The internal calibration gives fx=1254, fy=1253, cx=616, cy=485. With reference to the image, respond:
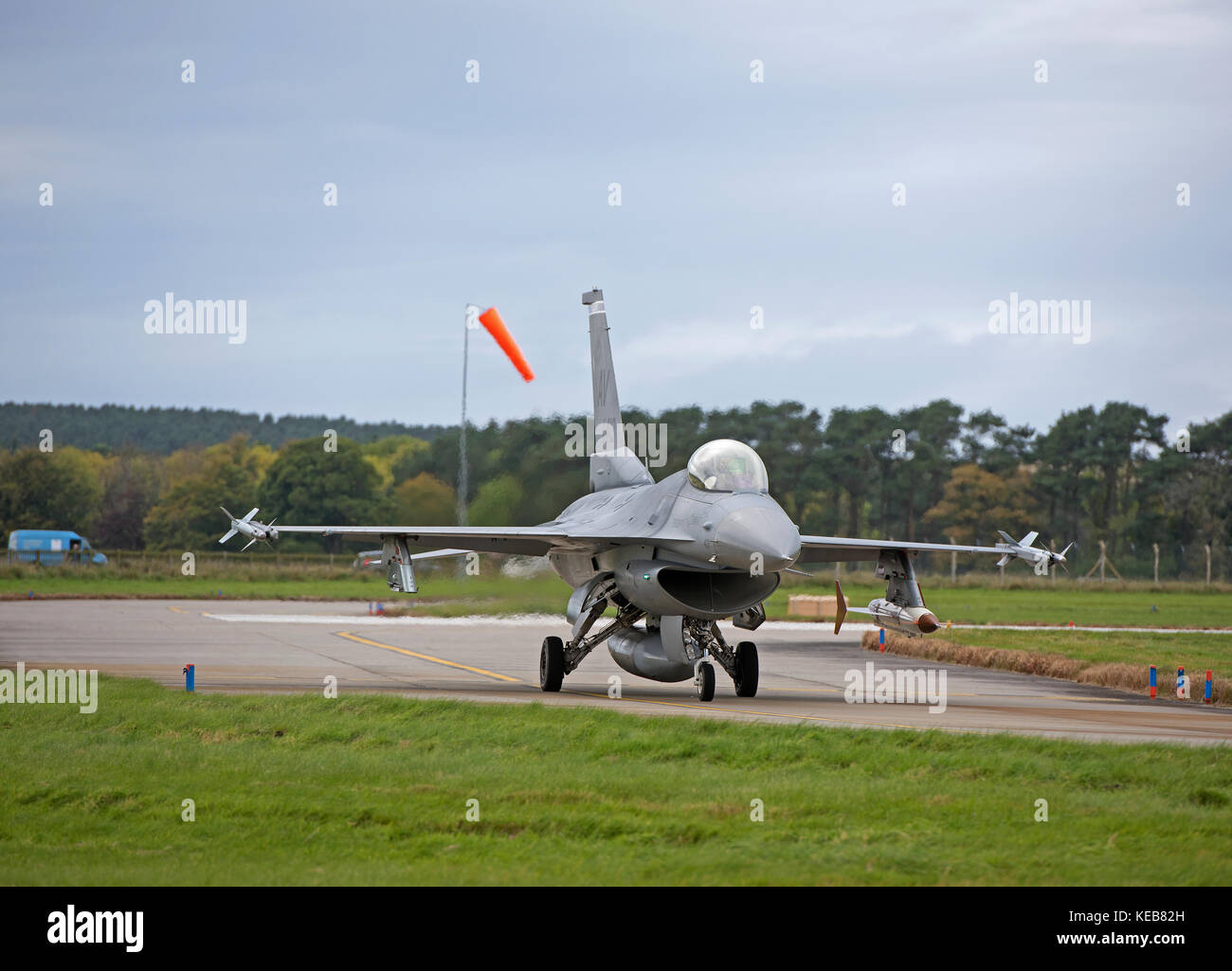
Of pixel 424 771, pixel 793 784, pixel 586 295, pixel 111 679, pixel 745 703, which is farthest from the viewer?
pixel 586 295

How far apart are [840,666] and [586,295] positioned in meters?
8.77

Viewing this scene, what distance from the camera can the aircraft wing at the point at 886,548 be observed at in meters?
19.1

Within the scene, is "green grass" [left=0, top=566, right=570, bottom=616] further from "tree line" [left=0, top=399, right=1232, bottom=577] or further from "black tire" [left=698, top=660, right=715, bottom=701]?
"black tire" [left=698, top=660, right=715, bottom=701]

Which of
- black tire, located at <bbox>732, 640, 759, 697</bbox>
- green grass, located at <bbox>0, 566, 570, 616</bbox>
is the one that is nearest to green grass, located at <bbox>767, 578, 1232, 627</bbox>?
green grass, located at <bbox>0, 566, 570, 616</bbox>

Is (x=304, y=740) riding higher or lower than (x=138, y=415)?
lower

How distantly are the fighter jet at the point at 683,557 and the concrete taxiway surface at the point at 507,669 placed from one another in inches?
26.3

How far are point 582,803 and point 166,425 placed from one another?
17503cm

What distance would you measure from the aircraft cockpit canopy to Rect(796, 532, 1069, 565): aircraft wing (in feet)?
5.54

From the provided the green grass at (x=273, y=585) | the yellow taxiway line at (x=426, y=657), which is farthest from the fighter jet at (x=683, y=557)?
the green grass at (x=273, y=585)

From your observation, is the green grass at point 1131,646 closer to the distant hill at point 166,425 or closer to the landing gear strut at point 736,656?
the landing gear strut at point 736,656

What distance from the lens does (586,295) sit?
946 inches

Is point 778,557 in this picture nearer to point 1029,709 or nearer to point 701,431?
Answer: point 1029,709

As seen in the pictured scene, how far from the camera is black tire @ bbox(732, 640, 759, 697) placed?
1864 centimetres

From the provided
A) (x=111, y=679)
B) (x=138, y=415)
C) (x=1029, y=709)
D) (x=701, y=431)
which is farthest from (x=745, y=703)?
(x=138, y=415)
